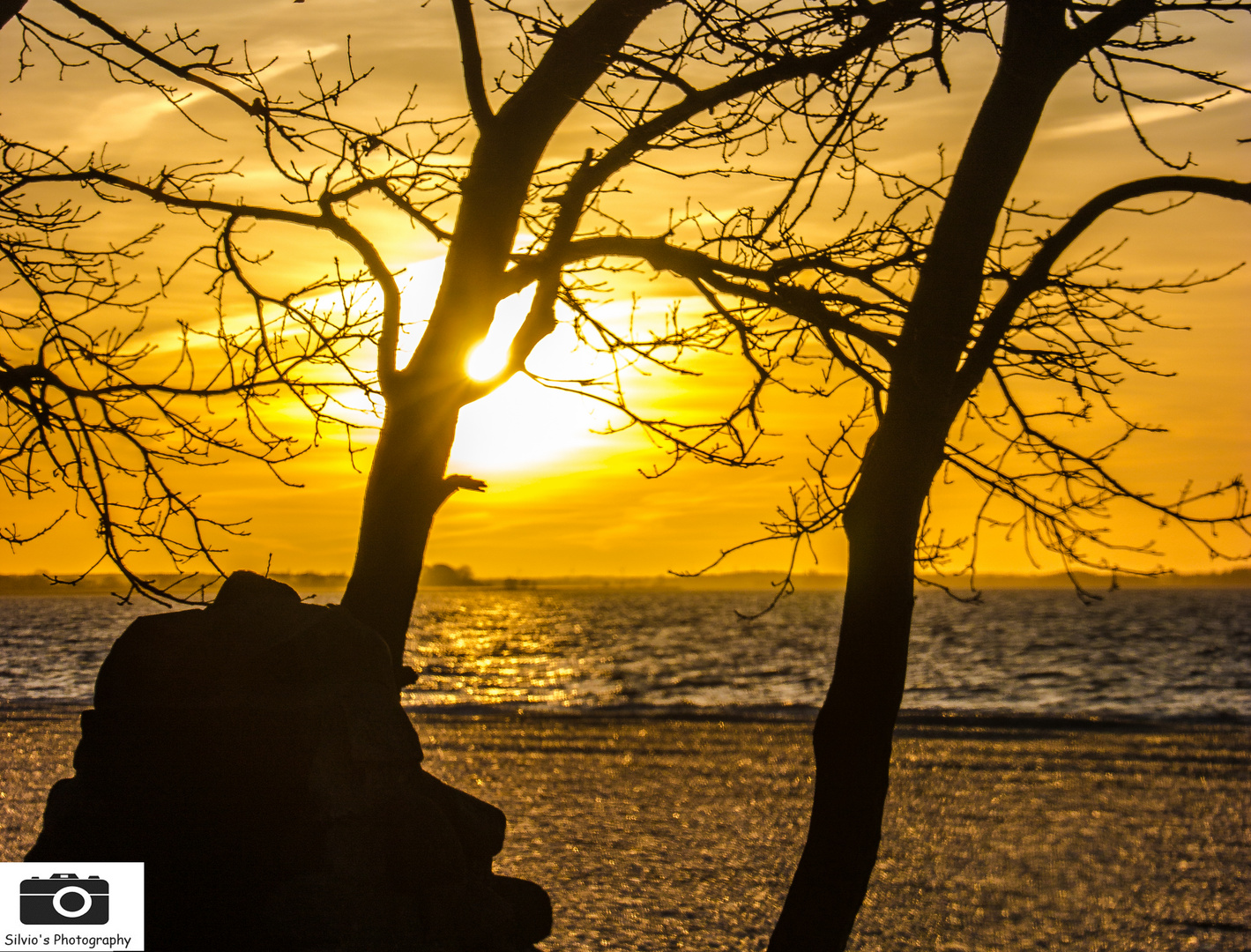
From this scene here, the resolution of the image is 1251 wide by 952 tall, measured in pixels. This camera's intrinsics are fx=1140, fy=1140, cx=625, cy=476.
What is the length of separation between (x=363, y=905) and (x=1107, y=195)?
449 centimetres

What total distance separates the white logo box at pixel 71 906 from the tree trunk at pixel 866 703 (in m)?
2.80

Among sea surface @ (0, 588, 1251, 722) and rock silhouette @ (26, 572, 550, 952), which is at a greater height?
rock silhouette @ (26, 572, 550, 952)

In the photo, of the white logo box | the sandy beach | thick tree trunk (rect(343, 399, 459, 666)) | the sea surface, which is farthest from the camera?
the sea surface

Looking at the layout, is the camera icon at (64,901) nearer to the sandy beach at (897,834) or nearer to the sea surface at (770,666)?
the sandy beach at (897,834)

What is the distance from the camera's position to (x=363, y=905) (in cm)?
484

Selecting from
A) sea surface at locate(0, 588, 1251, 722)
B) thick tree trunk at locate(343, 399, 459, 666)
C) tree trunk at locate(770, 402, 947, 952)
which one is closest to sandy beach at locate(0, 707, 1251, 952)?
thick tree trunk at locate(343, 399, 459, 666)

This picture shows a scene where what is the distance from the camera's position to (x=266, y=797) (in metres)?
4.80

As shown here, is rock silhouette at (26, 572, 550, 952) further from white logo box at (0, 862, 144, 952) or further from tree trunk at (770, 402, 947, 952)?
tree trunk at (770, 402, 947, 952)

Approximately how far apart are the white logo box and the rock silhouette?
0.06m

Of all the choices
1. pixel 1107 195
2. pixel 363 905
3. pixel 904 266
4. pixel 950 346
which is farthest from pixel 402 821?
pixel 1107 195

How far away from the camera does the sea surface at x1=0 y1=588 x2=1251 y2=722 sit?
3581 centimetres

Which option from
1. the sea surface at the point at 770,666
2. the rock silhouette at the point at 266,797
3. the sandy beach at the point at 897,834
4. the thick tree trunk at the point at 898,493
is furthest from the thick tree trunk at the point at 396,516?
the sea surface at the point at 770,666

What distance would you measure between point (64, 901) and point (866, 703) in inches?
144

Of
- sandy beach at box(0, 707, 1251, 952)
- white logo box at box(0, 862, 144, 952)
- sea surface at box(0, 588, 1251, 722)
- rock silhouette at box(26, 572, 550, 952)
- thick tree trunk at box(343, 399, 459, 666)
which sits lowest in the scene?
sea surface at box(0, 588, 1251, 722)
